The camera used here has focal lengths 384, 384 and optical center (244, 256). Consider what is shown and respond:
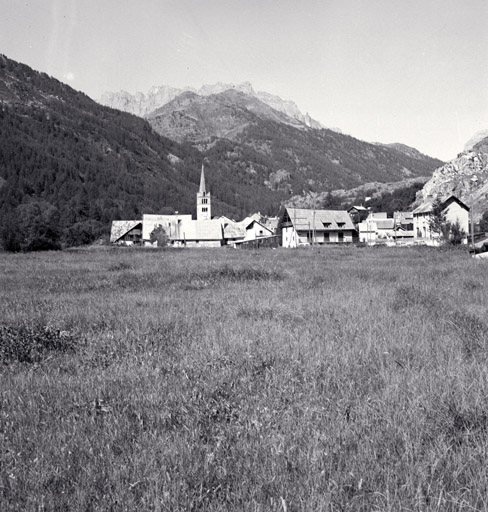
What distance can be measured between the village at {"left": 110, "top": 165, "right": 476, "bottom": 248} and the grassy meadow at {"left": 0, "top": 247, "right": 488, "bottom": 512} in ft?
214

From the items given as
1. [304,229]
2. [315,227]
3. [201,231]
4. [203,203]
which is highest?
[203,203]

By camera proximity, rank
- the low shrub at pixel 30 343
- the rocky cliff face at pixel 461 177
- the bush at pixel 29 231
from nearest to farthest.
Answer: the low shrub at pixel 30 343 → the bush at pixel 29 231 → the rocky cliff face at pixel 461 177

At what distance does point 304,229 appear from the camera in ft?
292

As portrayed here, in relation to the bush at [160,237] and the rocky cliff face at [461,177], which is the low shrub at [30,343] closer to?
the bush at [160,237]

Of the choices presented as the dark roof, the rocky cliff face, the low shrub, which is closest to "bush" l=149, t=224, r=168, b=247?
the dark roof

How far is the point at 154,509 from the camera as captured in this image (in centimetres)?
249

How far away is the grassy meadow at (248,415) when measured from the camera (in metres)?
2.65

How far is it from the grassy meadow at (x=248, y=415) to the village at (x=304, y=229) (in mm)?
65303

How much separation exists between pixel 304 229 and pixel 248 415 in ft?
285

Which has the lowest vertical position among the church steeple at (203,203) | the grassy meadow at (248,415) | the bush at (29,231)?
the grassy meadow at (248,415)

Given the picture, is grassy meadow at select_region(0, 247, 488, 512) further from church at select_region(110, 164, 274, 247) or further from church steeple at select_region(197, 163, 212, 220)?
church steeple at select_region(197, 163, 212, 220)

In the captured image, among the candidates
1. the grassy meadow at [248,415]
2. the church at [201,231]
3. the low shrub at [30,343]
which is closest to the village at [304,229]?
the church at [201,231]

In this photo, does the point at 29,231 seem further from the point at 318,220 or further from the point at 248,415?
the point at 248,415

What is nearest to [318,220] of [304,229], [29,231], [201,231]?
[304,229]
